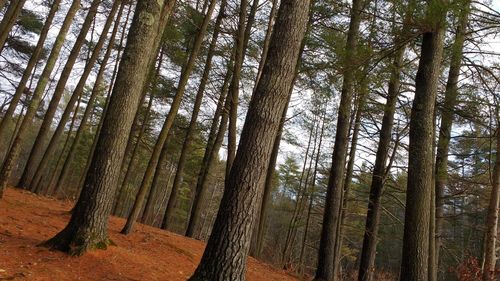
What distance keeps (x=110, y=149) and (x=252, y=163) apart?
2.25 metres

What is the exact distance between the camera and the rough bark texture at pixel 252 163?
11.5 feet

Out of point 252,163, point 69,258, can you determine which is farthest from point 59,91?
point 252,163

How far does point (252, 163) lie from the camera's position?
369 cm

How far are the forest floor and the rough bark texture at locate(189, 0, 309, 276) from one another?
1.49 metres

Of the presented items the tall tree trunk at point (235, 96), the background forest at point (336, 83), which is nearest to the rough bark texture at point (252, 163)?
the background forest at point (336, 83)

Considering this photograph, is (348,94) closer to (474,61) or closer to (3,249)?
(474,61)

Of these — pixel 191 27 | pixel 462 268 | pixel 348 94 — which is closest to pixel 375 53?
pixel 348 94

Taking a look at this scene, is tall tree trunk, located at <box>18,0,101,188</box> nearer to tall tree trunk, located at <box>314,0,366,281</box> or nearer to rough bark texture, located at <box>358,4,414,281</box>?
tall tree trunk, located at <box>314,0,366,281</box>

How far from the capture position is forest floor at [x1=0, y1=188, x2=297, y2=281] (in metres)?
3.92

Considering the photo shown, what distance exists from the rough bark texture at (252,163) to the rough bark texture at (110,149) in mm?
1917

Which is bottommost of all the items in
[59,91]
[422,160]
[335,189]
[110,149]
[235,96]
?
[110,149]

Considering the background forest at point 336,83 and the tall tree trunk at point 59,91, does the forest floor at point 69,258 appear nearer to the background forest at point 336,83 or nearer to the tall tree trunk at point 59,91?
the background forest at point 336,83

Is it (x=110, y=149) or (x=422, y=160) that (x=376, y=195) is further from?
(x=110, y=149)

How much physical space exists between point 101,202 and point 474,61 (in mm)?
7484
